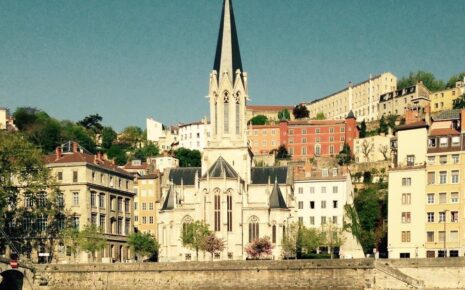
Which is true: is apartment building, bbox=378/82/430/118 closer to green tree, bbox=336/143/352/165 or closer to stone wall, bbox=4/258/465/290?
green tree, bbox=336/143/352/165

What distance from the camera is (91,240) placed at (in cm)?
9450

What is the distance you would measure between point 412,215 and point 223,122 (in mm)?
32211

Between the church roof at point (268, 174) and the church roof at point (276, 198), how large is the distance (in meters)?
4.41

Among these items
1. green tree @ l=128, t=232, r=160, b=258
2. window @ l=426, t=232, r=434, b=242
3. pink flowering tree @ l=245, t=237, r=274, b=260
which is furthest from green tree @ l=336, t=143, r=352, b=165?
window @ l=426, t=232, r=434, b=242

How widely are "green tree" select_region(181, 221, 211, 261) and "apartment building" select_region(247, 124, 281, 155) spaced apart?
7885 centimetres

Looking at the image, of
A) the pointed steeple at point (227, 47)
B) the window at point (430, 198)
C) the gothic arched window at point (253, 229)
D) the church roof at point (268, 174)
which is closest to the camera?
the window at point (430, 198)

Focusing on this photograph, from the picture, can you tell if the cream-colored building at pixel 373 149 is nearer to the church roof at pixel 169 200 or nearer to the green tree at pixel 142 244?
the church roof at pixel 169 200

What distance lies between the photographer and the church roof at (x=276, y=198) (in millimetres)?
111875

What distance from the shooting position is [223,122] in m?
119

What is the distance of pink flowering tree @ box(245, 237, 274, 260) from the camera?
10625cm

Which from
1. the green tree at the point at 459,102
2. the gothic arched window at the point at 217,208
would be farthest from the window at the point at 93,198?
the green tree at the point at 459,102

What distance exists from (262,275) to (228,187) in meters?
30.8

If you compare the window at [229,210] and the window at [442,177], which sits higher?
the window at [442,177]

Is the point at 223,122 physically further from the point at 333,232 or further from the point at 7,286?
the point at 7,286
